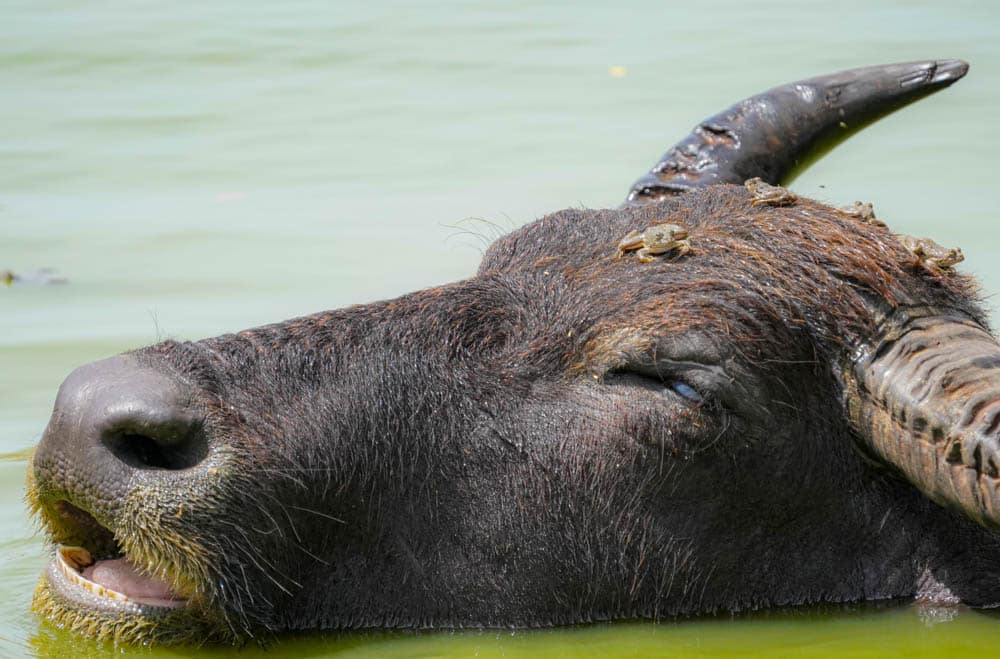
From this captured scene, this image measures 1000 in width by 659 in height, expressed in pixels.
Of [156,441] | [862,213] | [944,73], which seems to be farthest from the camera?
[944,73]

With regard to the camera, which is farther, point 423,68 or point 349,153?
point 423,68

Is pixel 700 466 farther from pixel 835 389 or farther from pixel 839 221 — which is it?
pixel 839 221

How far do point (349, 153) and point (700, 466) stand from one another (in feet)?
31.0

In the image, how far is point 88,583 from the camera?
219 inches

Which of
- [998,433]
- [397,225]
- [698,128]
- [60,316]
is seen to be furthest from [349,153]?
[998,433]

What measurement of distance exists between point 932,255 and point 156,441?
294 centimetres

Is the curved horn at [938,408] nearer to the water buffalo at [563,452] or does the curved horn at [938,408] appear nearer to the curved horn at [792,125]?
the water buffalo at [563,452]

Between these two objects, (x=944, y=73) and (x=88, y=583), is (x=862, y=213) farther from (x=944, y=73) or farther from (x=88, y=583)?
(x=88, y=583)

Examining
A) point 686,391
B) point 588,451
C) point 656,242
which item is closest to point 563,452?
point 588,451

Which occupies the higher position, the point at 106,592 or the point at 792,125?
the point at 792,125

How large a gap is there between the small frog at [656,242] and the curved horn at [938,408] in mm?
803

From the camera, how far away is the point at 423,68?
59.1ft

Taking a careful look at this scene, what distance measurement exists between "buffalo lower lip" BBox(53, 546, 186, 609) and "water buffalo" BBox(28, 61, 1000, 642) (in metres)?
0.01

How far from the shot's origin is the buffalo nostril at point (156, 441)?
17.1ft
